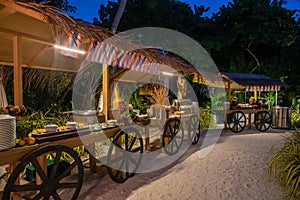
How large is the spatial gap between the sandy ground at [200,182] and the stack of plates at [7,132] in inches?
49.0

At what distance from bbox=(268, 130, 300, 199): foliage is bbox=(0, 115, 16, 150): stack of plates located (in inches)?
123

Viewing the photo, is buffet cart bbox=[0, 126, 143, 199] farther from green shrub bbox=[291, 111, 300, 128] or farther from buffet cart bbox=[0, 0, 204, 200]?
green shrub bbox=[291, 111, 300, 128]

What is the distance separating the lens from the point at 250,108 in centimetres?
818

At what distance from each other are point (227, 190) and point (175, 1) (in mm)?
12655

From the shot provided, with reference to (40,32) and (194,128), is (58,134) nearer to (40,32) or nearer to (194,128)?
(40,32)

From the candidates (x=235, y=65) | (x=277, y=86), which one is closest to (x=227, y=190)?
(x=277, y=86)

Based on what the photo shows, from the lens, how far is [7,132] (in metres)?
2.02

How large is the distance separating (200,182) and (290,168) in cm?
117

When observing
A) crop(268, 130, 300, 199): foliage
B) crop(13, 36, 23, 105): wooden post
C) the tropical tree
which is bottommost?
crop(268, 130, 300, 199): foliage

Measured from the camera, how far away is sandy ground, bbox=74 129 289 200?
9.39ft

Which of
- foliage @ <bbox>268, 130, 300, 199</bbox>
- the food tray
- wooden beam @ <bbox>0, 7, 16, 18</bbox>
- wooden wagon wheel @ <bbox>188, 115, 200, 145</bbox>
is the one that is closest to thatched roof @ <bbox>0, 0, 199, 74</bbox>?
wooden beam @ <bbox>0, 7, 16, 18</bbox>

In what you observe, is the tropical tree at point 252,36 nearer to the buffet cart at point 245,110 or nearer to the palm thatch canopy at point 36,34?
the buffet cart at point 245,110

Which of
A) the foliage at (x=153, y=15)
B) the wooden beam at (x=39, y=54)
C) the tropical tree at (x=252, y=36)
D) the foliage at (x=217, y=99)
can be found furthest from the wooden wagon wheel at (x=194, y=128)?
the tropical tree at (x=252, y=36)

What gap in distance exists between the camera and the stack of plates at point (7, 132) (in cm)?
198
